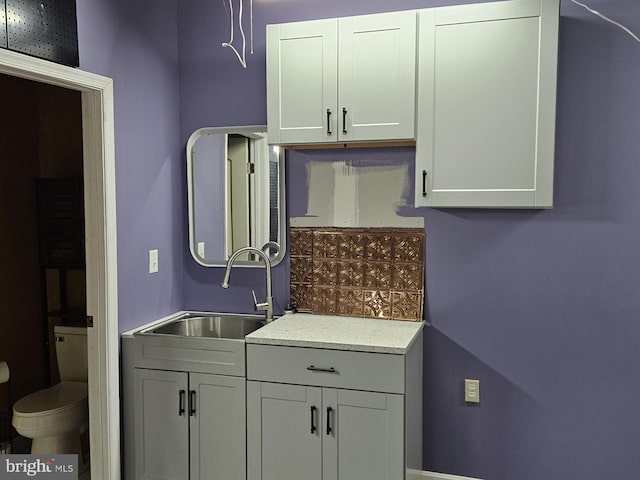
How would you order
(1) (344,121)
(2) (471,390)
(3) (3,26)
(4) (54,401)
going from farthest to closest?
(4) (54,401)
(2) (471,390)
(1) (344,121)
(3) (3,26)

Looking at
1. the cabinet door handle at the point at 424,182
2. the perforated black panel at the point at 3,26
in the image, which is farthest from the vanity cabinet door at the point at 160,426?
the perforated black panel at the point at 3,26

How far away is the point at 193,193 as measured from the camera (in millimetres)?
3055

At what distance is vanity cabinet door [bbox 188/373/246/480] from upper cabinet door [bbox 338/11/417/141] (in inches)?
46.5

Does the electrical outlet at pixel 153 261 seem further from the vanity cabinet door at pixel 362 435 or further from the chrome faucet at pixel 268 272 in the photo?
the vanity cabinet door at pixel 362 435

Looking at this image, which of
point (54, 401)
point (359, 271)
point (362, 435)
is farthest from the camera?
point (54, 401)

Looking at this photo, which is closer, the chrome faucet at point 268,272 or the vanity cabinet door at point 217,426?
the vanity cabinet door at point 217,426

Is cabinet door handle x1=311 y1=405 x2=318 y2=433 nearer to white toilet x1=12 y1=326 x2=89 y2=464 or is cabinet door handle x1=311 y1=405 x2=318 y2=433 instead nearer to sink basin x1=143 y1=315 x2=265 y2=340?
sink basin x1=143 y1=315 x2=265 y2=340

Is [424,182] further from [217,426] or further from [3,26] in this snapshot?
[3,26]

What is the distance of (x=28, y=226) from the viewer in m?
3.46

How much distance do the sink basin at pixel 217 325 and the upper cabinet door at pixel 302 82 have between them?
91cm

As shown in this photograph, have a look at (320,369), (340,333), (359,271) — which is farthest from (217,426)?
(359,271)

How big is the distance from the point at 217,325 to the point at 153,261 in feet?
1.49

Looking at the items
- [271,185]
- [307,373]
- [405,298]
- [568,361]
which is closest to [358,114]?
[271,185]

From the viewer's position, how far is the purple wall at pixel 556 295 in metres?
2.47
